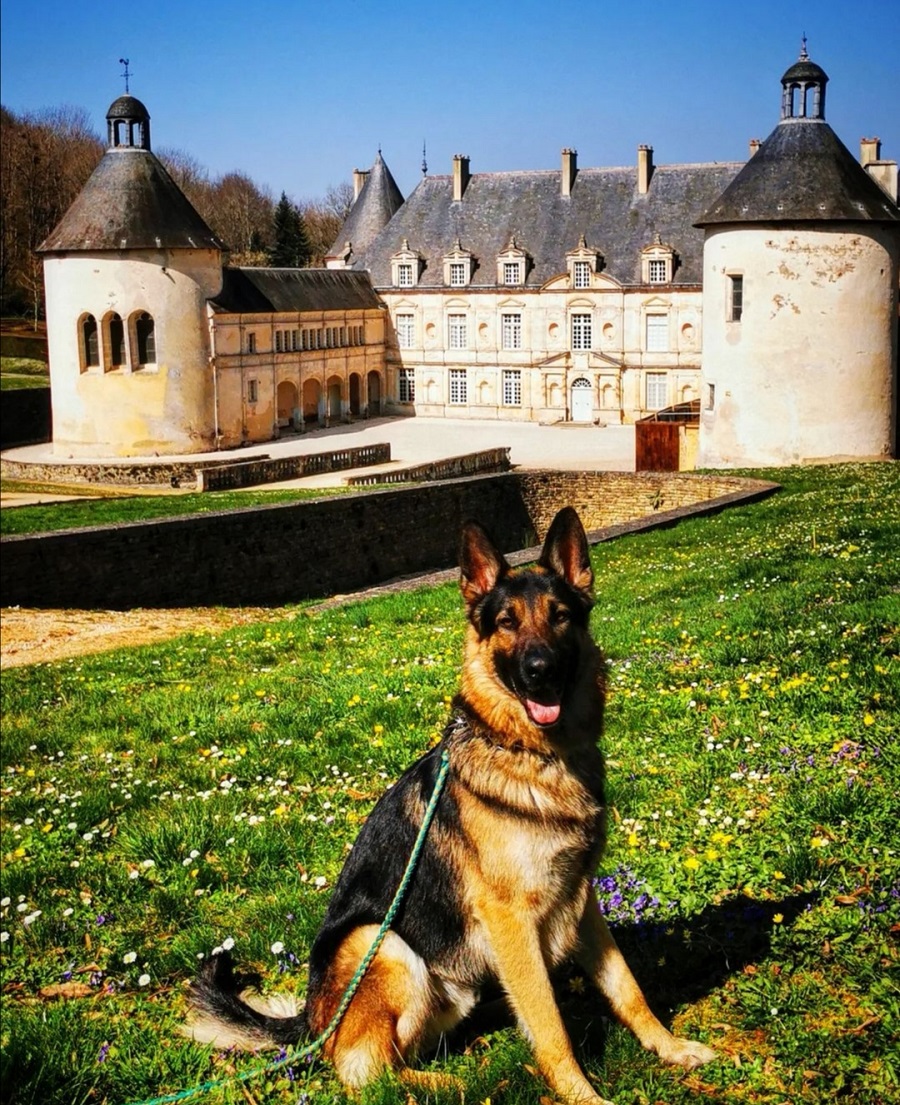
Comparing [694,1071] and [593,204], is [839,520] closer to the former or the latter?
[694,1071]

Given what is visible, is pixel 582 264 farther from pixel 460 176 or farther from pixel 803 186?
pixel 803 186

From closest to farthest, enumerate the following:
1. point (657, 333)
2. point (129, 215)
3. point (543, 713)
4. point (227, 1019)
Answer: point (543, 713), point (227, 1019), point (129, 215), point (657, 333)

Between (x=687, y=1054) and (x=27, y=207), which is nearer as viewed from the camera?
(x=687, y=1054)

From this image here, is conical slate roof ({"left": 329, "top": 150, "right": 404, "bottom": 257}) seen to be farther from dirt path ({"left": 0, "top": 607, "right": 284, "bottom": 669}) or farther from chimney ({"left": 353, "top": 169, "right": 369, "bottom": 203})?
dirt path ({"left": 0, "top": 607, "right": 284, "bottom": 669})

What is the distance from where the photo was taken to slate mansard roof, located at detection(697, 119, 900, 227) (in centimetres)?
3656

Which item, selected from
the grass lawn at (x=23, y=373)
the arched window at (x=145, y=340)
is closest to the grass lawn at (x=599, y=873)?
the arched window at (x=145, y=340)

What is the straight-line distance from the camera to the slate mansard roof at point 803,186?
36562mm

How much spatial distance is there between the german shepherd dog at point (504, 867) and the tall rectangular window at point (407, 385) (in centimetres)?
5938

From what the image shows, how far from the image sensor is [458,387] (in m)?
62.3

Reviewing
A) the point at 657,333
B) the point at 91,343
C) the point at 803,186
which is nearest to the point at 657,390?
the point at 657,333

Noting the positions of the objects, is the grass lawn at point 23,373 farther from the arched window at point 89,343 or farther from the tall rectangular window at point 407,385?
the tall rectangular window at point 407,385

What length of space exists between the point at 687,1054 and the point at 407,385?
59.9 m

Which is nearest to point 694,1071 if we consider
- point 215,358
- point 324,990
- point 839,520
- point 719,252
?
point 324,990

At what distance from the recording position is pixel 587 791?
14.1ft
